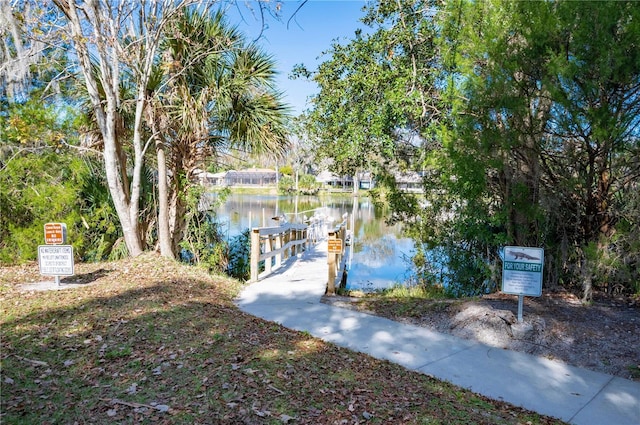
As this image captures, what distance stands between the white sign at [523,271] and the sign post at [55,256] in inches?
246

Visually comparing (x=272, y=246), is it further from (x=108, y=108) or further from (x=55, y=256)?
(x=55, y=256)

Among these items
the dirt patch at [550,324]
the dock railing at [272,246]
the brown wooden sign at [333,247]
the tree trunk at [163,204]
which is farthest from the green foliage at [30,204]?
the dirt patch at [550,324]

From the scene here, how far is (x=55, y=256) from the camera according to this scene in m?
6.75

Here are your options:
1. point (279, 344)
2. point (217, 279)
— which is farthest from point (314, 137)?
point (279, 344)

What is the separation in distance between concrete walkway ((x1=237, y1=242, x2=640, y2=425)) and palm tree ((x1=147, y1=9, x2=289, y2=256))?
3.82m

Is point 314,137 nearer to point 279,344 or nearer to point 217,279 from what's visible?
point 217,279

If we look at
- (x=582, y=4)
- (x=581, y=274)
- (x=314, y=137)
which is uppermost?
(x=582, y=4)

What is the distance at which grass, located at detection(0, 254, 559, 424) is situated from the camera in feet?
10.6

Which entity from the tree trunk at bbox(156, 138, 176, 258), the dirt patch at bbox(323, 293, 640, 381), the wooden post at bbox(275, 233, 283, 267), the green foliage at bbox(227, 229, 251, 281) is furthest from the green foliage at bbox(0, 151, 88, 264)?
the dirt patch at bbox(323, 293, 640, 381)

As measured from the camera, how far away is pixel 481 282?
8.85 metres

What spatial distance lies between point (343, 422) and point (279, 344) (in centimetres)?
170

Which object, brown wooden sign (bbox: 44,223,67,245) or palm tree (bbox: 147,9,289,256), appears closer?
brown wooden sign (bbox: 44,223,67,245)

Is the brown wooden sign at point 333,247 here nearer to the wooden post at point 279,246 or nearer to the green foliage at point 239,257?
the wooden post at point 279,246

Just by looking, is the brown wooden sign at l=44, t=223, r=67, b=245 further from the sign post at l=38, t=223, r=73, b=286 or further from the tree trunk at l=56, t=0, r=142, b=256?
the tree trunk at l=56, t=0, r=142, b=256
